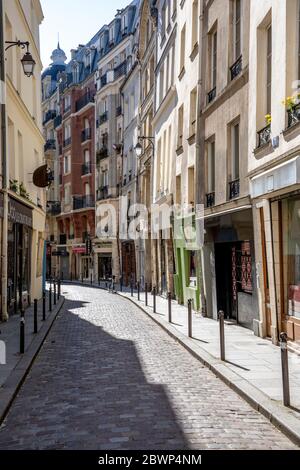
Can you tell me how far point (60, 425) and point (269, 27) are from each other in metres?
9.17

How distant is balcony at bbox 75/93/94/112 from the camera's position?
1917 inches

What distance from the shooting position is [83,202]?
1939 inches

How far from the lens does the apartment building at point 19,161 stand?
16.0 m

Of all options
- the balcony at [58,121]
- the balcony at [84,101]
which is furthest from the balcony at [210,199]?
the balcony at [58,121]

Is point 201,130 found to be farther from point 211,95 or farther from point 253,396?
point 253,396

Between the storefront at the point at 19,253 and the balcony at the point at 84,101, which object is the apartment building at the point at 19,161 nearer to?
the storefront at the point at 19,253

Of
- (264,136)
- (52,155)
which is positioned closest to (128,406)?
(264,136)

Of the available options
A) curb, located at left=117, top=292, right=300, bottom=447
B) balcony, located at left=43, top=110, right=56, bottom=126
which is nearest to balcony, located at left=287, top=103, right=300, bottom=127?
curb, located at left=117, top=292, right=300, bottom=447

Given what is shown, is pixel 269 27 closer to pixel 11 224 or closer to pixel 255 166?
pixel 255 166

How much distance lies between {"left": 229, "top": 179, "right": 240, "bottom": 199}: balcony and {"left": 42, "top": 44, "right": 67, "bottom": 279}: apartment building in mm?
39040

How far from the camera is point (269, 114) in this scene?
11.8 metres

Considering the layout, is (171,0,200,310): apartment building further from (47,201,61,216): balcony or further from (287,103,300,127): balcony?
(47,201,61,216): balcony
